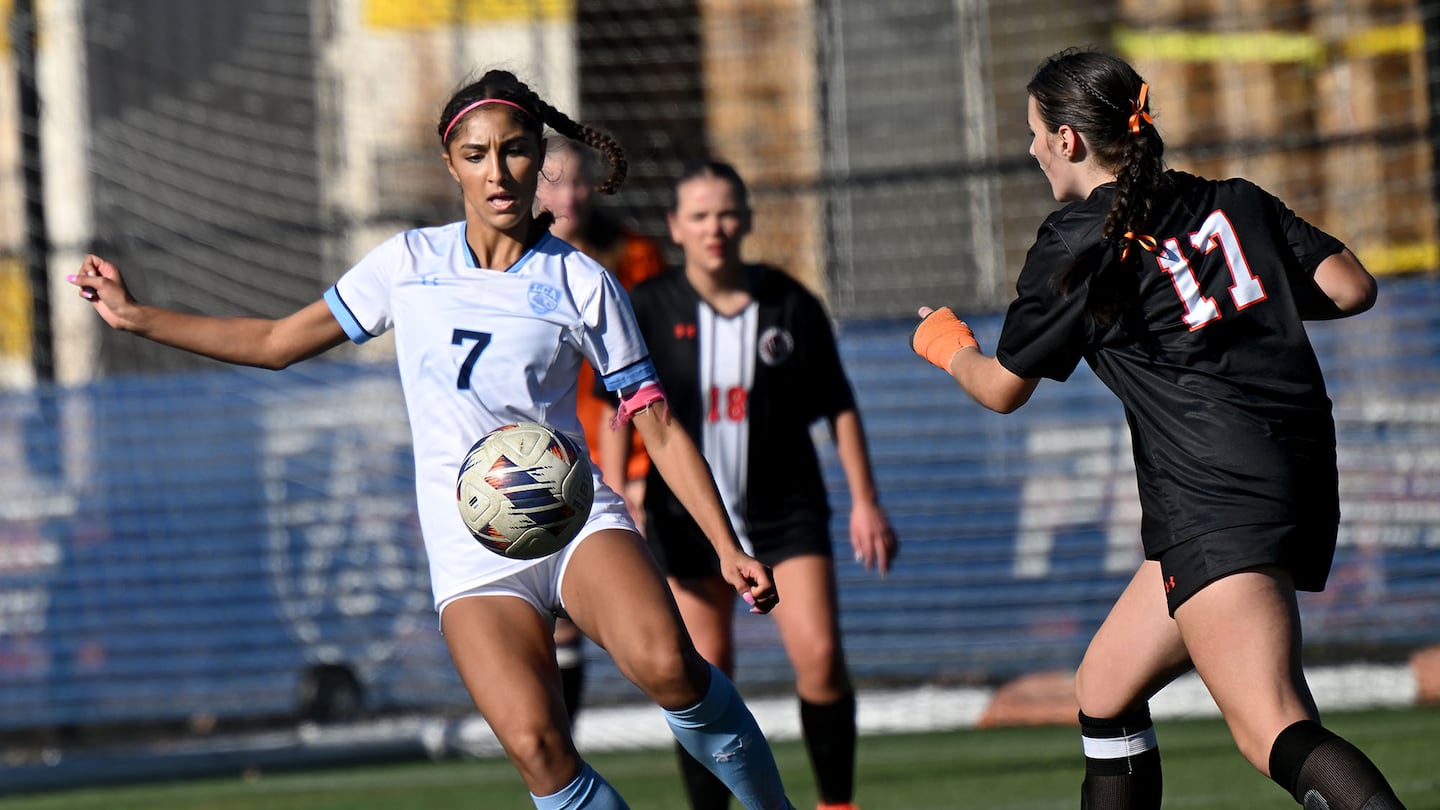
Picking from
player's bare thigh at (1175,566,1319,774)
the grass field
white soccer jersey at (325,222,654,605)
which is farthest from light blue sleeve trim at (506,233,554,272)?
the grass field

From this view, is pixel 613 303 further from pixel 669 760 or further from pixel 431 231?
pixel 669 760

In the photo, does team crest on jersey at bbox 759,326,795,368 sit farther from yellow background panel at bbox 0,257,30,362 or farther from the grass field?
yellow background panel at bbox 0,257,30,362

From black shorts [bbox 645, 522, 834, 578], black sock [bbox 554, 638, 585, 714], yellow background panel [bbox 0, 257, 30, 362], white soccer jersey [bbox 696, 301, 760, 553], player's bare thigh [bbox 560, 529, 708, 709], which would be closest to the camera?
player's bare thigh [bbox 560, 529, 708, 709]

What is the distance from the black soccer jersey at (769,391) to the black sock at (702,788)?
2.41 ft

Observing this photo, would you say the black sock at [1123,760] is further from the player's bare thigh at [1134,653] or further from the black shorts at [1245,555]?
the black shorts at [1245,555]

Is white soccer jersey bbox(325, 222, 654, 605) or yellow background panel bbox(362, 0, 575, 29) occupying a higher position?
yellow background panel bbox(362, 0, 575, 29)

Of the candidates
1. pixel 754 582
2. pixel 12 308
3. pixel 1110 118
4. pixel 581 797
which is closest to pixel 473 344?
pixel 754 582

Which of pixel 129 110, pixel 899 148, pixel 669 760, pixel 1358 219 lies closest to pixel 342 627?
pixel 669 760

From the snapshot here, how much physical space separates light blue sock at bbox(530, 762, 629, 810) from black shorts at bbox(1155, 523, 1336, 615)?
4.31ft

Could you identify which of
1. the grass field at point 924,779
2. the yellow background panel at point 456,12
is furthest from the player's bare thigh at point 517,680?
the yellow background panel at point 456,12

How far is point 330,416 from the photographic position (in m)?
9.55

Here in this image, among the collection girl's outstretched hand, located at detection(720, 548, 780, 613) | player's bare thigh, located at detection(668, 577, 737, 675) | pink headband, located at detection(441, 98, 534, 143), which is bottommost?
player's bare thigh, located at detection(668, 577, 737, 675)

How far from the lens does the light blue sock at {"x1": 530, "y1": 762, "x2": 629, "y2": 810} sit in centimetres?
382

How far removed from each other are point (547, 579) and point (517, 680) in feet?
1.11
